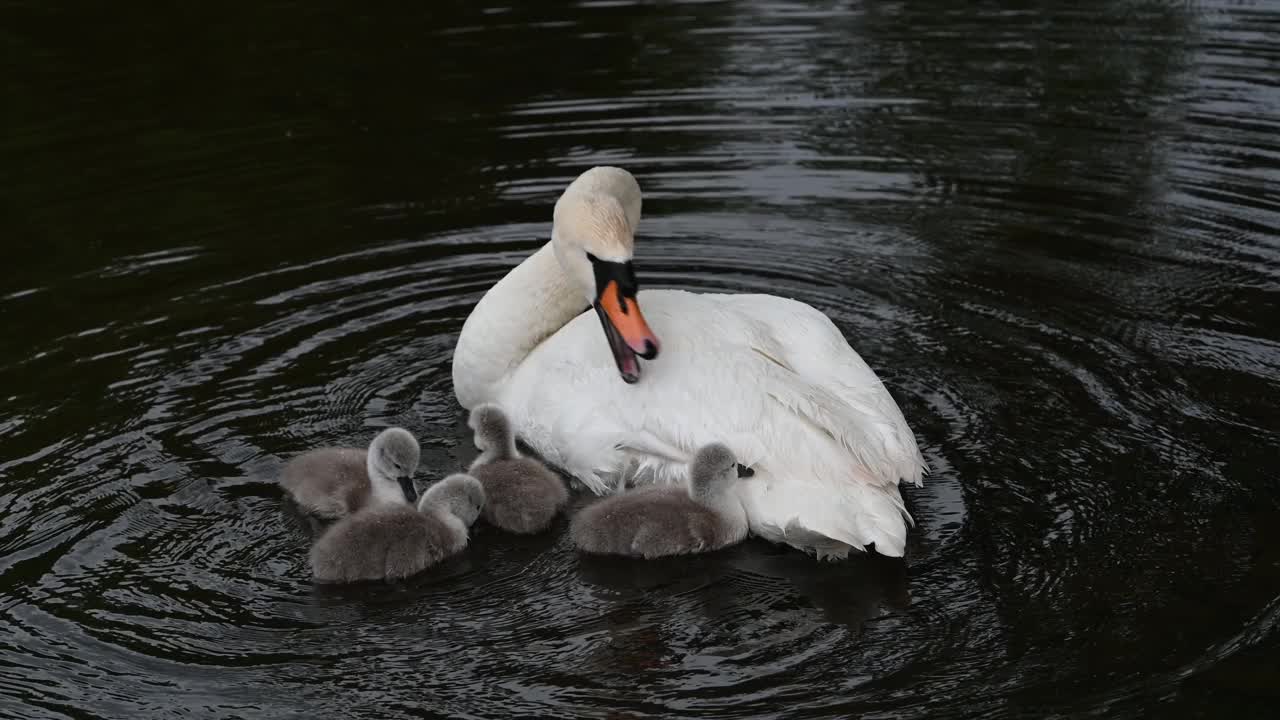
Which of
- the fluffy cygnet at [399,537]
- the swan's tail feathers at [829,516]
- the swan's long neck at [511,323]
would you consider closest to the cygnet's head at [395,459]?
the fluffy cygnet at [399,537]

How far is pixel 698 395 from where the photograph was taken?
21.2 feet

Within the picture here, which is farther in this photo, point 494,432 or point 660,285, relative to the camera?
point 660,285

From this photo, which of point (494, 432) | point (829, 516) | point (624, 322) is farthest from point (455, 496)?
point (829, 516)

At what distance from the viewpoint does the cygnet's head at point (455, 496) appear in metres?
6.23

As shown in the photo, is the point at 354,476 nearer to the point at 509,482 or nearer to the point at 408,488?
the point at 408,488

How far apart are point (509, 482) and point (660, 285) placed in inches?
119

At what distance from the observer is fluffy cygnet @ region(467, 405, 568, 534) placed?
639 cm

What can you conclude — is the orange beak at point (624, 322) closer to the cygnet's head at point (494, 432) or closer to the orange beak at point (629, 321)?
the orange beak at point (629, 321)

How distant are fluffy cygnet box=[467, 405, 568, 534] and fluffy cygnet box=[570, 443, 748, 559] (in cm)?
27

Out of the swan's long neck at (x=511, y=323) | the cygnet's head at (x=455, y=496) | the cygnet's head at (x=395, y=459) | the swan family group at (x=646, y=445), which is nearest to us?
the swan family group at (x=646, y=445)

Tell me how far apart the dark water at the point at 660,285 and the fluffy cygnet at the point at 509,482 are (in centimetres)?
15

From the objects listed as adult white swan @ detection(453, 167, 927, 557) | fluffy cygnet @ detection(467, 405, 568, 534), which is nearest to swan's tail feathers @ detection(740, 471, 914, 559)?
adult white swan @ detection(453, 167, 927, 557)

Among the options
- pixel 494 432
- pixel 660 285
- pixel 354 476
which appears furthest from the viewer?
pixel 660 285

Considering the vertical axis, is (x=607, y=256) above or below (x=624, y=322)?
above
